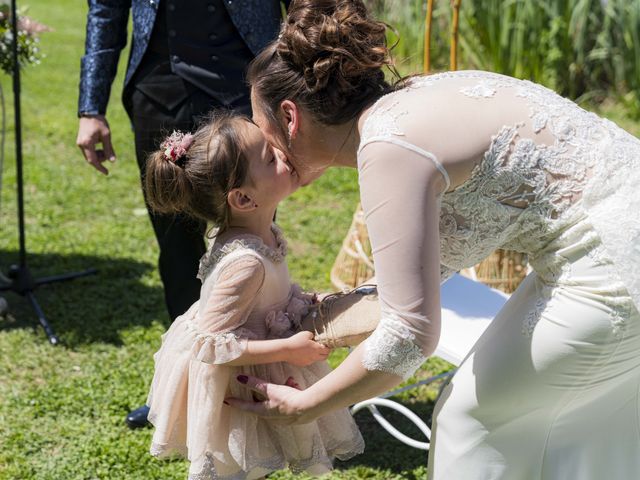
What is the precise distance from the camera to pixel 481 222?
197 cm

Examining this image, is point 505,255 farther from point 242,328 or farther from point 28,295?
point 28,295

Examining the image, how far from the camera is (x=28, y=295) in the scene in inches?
178

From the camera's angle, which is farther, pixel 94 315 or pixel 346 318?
pixel 94 315

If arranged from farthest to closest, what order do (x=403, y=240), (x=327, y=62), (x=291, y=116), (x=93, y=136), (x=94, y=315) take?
(x=94, y=315), (x=93, y=136), (x=291, y=116), (x=327, y=62), (x=403, y=240)

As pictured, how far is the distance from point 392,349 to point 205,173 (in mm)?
721

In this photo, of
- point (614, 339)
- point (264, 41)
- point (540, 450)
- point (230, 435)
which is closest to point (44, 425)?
point (230, 435)

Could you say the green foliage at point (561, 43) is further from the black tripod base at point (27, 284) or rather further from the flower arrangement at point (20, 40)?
the black tripod base at point (27, 284)

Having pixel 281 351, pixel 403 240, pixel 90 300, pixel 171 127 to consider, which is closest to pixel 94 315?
pixel 90 300

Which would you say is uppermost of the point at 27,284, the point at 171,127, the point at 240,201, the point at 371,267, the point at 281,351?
the point at 240,201

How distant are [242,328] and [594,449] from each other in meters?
0.93

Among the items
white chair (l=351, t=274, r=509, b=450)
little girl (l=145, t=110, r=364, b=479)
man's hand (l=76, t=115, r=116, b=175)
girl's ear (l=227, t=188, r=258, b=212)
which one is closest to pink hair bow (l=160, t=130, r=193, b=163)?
little girl (l=145, t=110, r=364, b=479)

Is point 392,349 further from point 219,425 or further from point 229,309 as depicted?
point 219,425

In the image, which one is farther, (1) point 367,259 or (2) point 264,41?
(1) point 367,259

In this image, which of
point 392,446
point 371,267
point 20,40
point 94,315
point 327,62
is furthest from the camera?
point 94,315
